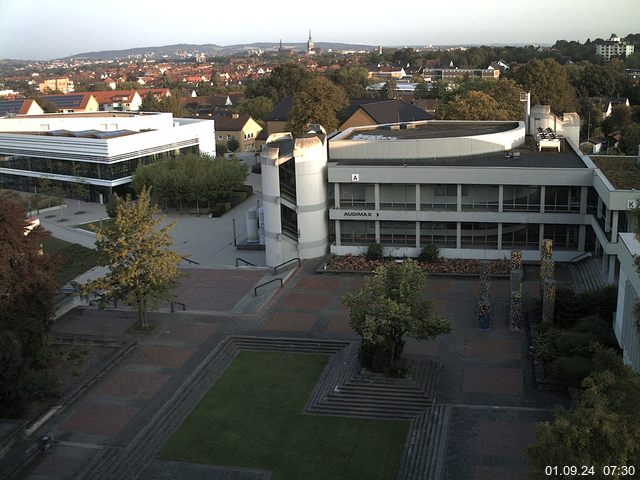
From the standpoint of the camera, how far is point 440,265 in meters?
35.1

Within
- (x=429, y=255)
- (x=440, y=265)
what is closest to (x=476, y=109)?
(x=429, y=255)

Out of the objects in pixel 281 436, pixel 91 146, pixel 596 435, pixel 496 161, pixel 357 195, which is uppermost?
pixel 496 161

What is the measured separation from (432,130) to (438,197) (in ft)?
37.0

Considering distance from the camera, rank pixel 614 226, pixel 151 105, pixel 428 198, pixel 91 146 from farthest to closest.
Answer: pixel 151 105
pixel 91 146
pixel 428 198
pixel 614 226

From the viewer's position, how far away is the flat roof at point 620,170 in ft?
103

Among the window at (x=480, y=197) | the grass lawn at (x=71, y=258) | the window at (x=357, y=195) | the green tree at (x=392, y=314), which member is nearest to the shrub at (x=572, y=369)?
the green tree at (x=392, y=314)

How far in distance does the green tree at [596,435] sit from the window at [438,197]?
930 inches

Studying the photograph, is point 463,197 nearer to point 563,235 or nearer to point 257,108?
→ point 563,235

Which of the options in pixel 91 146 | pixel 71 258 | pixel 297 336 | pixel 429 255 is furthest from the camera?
pixel 91 146

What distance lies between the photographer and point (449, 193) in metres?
36.2

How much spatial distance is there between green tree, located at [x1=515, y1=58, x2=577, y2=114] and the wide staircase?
4704 cm

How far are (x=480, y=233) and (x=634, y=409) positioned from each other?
24441 mm

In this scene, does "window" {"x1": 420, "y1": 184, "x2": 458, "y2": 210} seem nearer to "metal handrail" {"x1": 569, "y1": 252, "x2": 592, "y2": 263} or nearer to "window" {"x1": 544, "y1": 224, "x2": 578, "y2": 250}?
"window" {"x1": 544, "y1": 224, "x2": 578, "y2": 250}

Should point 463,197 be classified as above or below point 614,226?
above
